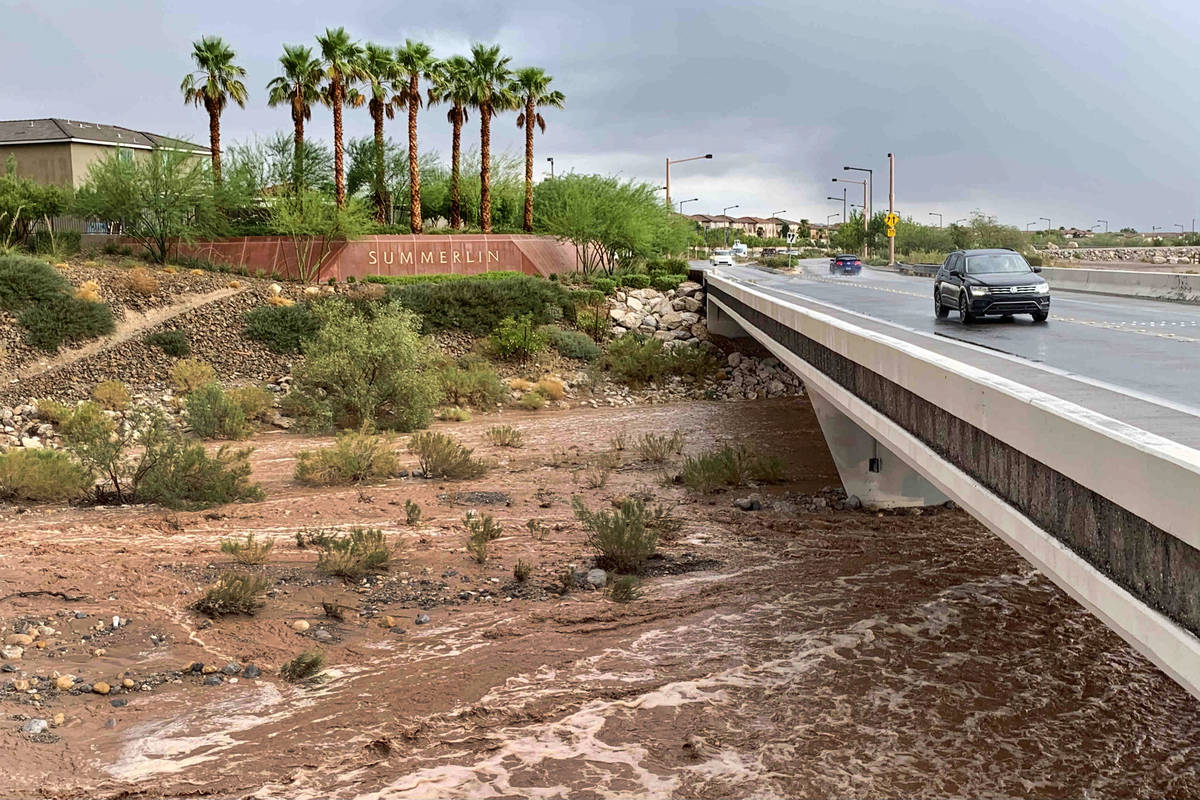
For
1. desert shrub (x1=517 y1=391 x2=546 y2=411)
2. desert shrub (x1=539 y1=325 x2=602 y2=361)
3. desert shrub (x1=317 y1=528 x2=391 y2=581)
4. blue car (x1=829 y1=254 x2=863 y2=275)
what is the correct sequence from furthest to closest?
blue car (x1=829 y1=254 x2=863 y2=275) < desert shrub (x1=539 y1=325 x2=602 y2=361) < desert shrub (x1=517 y1=391 x2=546 y2=411) < desert shrub (x1=317 y1=528 x2=391 y2=581)

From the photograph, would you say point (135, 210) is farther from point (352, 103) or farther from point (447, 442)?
point (447, 442)

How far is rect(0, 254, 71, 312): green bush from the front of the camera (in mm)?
37438

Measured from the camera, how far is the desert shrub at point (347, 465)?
2170 centimetres

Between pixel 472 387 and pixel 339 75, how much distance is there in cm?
2320

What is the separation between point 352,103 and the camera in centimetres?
5444

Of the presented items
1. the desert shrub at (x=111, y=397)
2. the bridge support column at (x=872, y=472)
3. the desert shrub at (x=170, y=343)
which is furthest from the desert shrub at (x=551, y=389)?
the bridge support column at (x=872, y=472)

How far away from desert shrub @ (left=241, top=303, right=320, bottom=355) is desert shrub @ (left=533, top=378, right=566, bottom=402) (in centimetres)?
890

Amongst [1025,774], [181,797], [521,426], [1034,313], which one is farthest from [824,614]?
[521,426]

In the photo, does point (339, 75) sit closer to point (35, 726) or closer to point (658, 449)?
point (658, 449)

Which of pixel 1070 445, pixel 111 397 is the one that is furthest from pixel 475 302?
pixel 1070 445

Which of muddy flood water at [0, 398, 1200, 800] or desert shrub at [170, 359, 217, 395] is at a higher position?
desert shrub at [170, 359, 217, 395]

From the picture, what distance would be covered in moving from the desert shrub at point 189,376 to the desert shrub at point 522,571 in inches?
950

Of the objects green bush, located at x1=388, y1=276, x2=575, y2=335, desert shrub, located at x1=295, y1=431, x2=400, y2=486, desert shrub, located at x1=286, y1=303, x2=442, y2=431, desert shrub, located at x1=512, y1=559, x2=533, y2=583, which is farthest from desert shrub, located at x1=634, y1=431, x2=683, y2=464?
green bush, located at x1=388, y1=276, x2=575, y2=335

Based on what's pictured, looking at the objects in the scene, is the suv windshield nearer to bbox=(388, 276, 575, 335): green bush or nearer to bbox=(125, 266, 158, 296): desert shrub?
bbox=(388, 276, 575, 335): green bush
